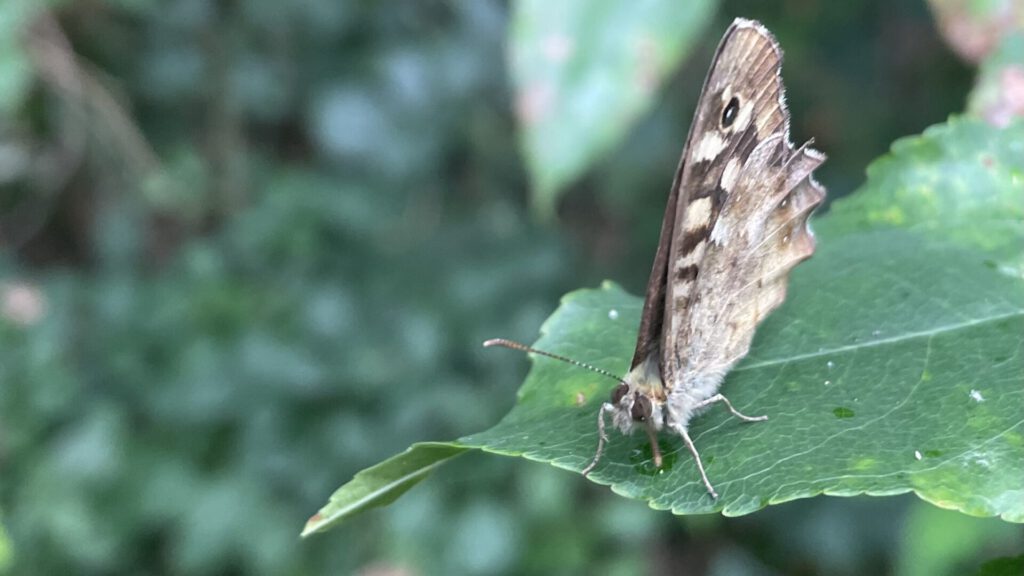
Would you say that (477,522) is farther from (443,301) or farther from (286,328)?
(286,328)

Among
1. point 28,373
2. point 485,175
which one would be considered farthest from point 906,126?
point 28,373

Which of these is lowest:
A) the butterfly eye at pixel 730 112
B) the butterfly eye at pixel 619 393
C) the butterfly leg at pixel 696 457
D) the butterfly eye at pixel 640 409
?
the butterfly leg at pixel 696 457

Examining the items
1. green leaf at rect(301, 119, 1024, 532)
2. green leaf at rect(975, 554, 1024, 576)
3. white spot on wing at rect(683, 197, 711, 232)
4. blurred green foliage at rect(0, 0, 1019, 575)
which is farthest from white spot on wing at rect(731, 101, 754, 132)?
blurred green foliage at rect(0, 0, 1019, 575)

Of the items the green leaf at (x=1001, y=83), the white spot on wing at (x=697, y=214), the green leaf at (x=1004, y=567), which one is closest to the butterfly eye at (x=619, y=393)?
the white spot on wing at (x=697, y=214)

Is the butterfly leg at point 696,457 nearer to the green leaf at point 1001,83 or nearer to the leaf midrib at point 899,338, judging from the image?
the leaf midrib at point 899,338

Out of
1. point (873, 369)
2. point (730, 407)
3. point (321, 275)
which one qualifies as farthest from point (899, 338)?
point (321, 275)

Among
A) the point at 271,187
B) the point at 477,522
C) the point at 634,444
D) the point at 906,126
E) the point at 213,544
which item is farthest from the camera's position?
the point at 271,187
